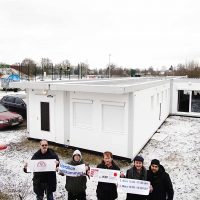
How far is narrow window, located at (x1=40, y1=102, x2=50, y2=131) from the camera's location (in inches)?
508

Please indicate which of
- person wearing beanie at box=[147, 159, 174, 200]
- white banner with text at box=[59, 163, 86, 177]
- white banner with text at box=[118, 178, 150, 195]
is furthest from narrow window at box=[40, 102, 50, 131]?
person wearing beanie at box=[147, 159, 174, 200]

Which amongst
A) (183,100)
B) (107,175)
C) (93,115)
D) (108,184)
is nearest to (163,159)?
(93,115)

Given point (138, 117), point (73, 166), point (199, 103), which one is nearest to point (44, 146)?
point (73, 166)

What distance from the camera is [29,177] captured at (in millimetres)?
8992

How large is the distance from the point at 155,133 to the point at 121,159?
17.3ft

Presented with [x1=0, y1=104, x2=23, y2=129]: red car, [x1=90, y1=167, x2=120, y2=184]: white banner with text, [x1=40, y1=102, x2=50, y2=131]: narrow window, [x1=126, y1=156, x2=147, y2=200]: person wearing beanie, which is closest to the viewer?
[x1=126, y1=156, x2=147, y2=200]: person wearing beanie

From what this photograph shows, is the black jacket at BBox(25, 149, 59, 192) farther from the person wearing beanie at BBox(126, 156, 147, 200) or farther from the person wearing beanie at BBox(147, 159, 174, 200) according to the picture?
the person wearing beanie at BBox(147, 159, 174, 200)

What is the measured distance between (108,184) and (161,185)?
120 cm

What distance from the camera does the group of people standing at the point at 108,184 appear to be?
206 inches

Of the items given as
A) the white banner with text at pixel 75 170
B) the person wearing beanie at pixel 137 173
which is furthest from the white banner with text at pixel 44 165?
the person wearing beanie at pixel 137 173

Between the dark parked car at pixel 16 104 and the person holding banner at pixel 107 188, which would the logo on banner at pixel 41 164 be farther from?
the dark parked car at pixel 16 104

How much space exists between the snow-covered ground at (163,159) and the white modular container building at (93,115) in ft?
2.97

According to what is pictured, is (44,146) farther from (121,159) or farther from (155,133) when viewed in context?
(155,133)

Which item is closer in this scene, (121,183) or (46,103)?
(121,183)
